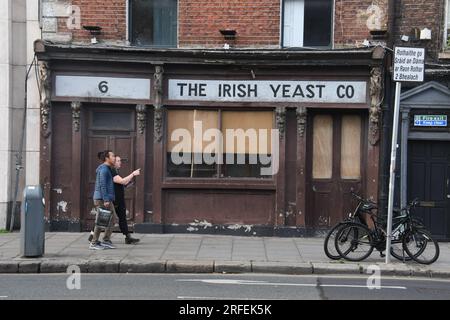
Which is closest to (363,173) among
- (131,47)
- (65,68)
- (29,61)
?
(131,47)

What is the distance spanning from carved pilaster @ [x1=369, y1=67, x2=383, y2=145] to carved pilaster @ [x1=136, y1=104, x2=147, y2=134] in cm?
504

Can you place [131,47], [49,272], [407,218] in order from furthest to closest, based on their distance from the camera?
[131,47] < [407,218] < [49,272]

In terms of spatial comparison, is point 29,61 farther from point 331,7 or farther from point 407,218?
point 407,218

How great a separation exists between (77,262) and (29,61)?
18.8 feet

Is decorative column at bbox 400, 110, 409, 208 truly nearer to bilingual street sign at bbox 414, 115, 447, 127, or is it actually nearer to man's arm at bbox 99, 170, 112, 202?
bilingual street sign at bbox 414, 115, 447, 127

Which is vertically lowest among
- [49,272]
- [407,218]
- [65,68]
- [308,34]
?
[49,272]

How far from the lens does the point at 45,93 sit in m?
12.6

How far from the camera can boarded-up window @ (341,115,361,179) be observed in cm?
1295

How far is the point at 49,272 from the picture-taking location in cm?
920

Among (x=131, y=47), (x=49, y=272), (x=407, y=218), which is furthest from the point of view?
(x=131, y=47)

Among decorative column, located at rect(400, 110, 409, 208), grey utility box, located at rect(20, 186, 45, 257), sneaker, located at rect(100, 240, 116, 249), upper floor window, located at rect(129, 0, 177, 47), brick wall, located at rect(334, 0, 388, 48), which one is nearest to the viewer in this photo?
grey utility box, located at rect(20, 186, 45, 257)

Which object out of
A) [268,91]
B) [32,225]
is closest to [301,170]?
[268,91]

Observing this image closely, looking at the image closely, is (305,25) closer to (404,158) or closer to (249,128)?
(249,128)

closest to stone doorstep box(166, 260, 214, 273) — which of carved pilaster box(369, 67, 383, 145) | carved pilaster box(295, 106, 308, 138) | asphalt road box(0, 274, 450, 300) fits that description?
asphalt road box(0, 274, 450, 300)
